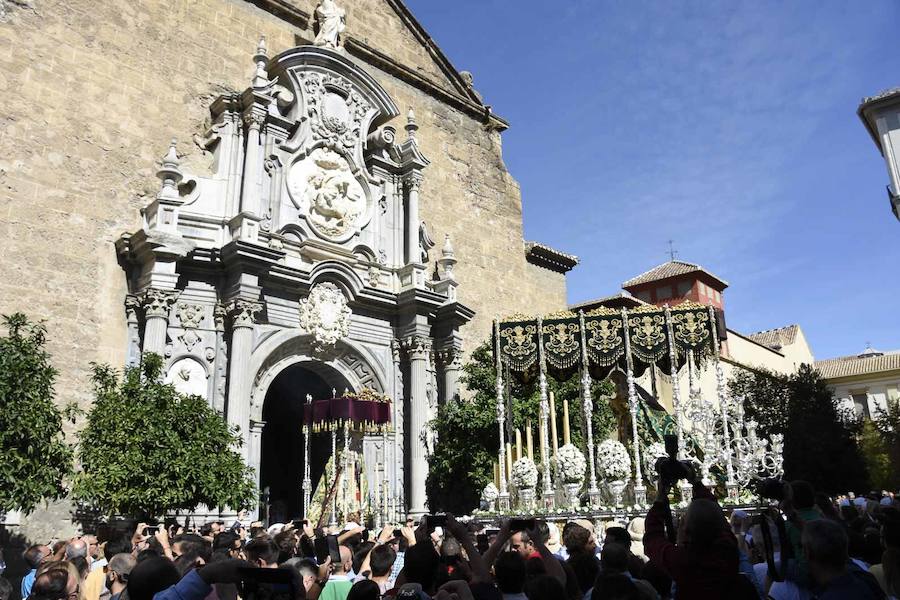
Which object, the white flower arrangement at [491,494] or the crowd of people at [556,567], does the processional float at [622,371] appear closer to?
the white flower arrangement at [491,494]

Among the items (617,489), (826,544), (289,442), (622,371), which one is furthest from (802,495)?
(289,442)

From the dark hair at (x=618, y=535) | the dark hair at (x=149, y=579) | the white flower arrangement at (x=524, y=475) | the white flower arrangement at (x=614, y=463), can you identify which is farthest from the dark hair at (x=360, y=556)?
the white flower arrangement at (x=614, y=463)

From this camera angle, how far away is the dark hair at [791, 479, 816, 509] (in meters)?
4.11

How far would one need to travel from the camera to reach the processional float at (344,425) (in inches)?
545

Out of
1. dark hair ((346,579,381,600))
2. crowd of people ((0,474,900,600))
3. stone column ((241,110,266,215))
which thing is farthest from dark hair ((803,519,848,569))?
stone column ((241,110,266,215))

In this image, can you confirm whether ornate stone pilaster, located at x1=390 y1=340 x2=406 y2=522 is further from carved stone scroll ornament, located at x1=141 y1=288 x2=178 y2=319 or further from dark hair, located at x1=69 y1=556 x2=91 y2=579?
dark hair, located at x1=69 y1=556 x2=91 y2=579

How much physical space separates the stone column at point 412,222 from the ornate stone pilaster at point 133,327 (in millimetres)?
6012

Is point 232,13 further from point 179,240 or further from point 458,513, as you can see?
point 458,513

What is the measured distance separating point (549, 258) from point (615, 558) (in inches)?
782

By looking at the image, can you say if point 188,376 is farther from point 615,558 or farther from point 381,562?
point 615,558

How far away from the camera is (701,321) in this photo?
40.3 ft

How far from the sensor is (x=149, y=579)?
2979 millimetres

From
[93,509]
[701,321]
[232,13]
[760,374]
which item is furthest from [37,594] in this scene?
[760,374]

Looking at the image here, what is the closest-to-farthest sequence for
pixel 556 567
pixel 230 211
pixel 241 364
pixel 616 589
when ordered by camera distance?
pixel 616 589
pixel 556 567
pixel 241 364
pixel 230 211
